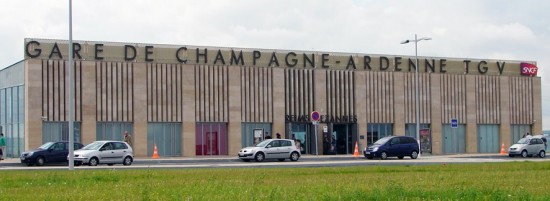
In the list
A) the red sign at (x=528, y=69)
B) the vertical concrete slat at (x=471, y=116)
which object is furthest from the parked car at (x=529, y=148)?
the red sign at (x=528, y=69)

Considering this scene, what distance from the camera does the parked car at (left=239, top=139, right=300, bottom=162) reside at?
45938 mm

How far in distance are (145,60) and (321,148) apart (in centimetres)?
1316

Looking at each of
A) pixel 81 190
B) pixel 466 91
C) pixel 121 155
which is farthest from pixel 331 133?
pixel 81 190

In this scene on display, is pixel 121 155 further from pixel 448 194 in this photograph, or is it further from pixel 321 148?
pixel 448 194

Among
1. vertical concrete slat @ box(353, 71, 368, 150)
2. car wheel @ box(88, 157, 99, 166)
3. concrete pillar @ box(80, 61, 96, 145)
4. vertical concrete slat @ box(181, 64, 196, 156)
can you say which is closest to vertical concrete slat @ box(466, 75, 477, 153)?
vertical concrete slat @ box(353, 71, 368, 150)

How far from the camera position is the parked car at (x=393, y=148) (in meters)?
48.8

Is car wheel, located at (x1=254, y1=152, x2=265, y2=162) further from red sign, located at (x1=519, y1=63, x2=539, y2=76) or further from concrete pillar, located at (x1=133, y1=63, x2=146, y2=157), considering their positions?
red sign, located at (x1=519, y1=63, x2=539, y2=76)

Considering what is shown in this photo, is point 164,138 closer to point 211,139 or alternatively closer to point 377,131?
point 211,139

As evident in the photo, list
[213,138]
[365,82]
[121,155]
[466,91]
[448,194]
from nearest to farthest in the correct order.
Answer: [448,194]
[121,155]
[213,138]
[365,82]
[466,91]

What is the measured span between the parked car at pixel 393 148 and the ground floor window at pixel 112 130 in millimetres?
14452

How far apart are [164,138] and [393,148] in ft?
47.2

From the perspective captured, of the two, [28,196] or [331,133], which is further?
[331,133]

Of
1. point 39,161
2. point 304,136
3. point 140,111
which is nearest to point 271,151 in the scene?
point 140,111

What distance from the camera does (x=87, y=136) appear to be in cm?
5153
